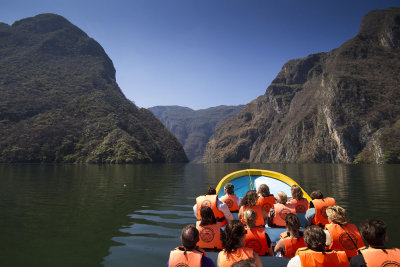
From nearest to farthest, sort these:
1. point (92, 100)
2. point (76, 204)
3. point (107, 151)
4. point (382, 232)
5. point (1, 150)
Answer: point (382, 232) → point (76, 204) → point (1, 150) → point (107, 151) → point (92, 100)

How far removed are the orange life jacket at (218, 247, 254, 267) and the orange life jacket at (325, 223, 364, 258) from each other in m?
2.74

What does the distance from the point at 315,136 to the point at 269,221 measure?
20451cm

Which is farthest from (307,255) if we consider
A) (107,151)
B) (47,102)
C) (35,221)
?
(47,102)

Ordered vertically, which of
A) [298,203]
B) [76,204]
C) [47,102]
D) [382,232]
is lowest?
[76,204]

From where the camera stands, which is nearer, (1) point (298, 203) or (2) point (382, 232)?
(2) point (382, 232)

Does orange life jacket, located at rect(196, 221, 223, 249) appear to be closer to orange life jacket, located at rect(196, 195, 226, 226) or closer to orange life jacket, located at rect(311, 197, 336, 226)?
orange life jacket, located at rect(196, 195, 226, 226)

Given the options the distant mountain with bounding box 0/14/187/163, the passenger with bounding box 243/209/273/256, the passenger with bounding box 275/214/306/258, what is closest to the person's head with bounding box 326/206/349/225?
the passenger with bounding box 275/214/306/258

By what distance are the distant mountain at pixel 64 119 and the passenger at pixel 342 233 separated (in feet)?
407

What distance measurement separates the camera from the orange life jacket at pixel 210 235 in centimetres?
666

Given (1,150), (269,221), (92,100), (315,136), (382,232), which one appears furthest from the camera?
(315,136)

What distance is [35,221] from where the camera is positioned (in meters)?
12.8

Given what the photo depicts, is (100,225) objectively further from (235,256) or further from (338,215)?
(338,215)

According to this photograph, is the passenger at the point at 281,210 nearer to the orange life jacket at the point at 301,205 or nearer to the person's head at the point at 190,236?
the orange life jacket at the point at 301,205

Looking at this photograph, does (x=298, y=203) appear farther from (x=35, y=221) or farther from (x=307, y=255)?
(x=35, y=221)
